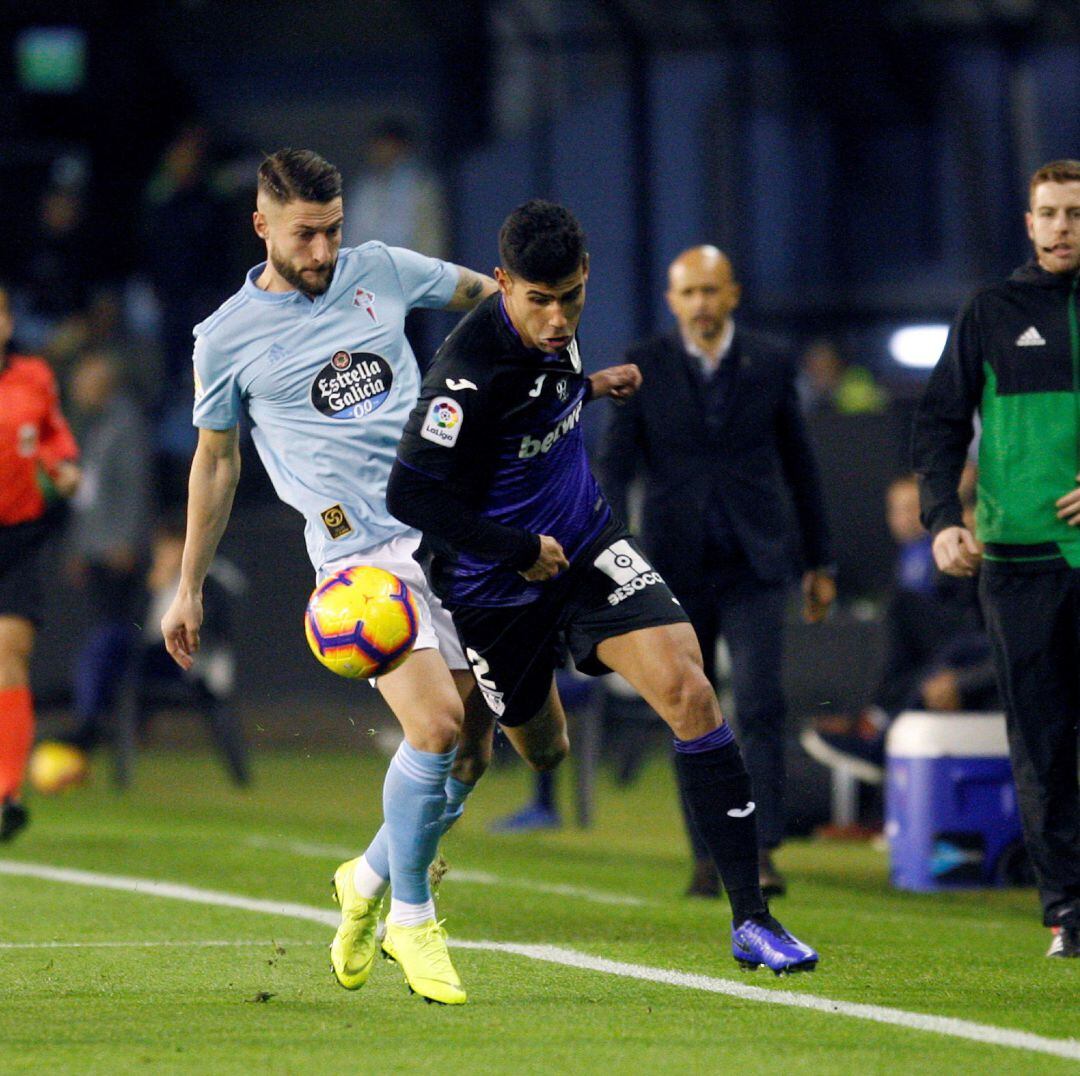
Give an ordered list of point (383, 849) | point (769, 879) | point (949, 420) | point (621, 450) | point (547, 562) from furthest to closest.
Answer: point (621, 450)
point (769, 879)
point (949, 420)
point (383, 849)
point (547, 562)

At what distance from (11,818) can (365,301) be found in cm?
427

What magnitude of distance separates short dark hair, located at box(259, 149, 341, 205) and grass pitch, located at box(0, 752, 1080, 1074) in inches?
86.0

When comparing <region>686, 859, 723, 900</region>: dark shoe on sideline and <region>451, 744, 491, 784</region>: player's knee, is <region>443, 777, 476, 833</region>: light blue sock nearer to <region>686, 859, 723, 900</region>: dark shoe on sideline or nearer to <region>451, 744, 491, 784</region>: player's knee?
<region>451, 744, 491, 784</region>: player's knee

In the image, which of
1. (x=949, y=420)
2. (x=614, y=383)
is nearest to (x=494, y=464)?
(x=614, y=383)

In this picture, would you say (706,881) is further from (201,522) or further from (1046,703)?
(201,522)

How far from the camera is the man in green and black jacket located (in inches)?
271

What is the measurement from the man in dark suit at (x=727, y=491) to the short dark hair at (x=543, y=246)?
9.20 feet

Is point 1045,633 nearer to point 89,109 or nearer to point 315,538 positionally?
point 315,538

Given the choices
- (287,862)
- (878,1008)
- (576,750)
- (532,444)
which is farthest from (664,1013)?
(576,750)

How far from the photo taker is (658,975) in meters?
6.40

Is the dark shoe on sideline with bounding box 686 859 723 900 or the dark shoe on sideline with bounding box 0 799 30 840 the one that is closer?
the dark shoe on sideline with bounding box 686 859 723 900

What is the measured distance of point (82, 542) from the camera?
51.1 ft

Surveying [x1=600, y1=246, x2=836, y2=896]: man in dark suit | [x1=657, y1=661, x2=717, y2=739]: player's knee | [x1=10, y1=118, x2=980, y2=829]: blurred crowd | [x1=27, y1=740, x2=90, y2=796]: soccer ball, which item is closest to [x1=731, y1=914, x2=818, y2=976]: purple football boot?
[x1=657, y1=661, x2=717, y2=739]: player's knee

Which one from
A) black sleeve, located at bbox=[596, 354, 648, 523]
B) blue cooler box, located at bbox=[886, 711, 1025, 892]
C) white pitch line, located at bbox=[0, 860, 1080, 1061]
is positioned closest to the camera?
white pitch line, located at bbox=[0, 860, 1080, 1061]
